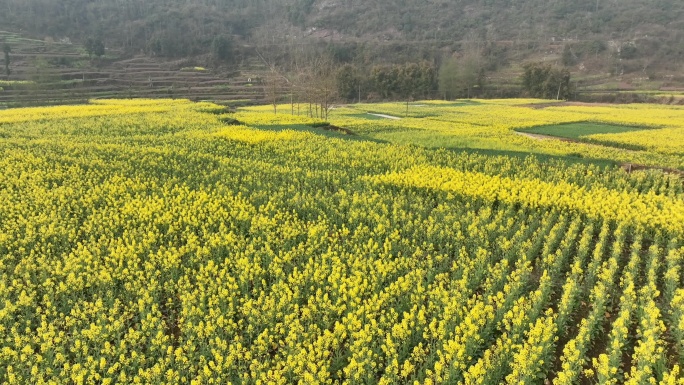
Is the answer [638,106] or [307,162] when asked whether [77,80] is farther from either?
[638,106]

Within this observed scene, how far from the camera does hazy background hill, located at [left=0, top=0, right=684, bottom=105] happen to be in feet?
355

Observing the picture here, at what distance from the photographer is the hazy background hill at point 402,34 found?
355 feet

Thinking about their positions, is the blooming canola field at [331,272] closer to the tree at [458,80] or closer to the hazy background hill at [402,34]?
the tree at [458,80]

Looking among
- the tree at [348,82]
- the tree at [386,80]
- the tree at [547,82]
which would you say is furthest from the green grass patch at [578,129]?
the tree at [348,82]

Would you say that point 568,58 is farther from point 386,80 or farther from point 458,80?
point 386,80

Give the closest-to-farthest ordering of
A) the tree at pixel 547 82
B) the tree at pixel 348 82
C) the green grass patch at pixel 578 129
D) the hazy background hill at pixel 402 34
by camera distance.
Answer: the green grass patch at pixel 578 129
the tree at pixel 547 82
the tree at pixel 348 82
the hazy background hill at pixel 402 34

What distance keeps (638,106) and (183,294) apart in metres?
70.7

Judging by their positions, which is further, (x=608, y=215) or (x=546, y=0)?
(x=546, y=0)

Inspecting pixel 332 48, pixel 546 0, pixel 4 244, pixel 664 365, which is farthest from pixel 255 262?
pixel 546 0

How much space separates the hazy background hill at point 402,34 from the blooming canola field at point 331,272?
267 feet

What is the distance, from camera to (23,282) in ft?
31.6

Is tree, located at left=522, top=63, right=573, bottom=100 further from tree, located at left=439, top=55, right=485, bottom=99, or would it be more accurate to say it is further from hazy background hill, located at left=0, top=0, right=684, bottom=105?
tree, located at left=439, top=55, right=485, bottom=99

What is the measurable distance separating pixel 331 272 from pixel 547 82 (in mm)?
85185

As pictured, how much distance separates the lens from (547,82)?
82.8m
